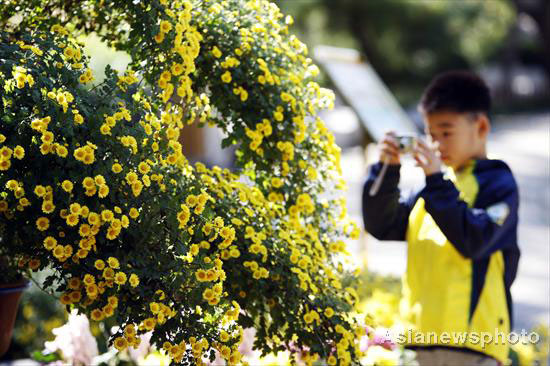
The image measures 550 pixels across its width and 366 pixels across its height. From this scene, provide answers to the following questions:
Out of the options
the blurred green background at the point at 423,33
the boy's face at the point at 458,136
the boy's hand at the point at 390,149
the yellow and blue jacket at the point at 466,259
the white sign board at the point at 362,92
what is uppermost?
the blurred green background at the point at 423,33

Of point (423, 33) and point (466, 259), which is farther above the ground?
point (423, 33)

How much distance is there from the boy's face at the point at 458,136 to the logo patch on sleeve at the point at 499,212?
0.26 m

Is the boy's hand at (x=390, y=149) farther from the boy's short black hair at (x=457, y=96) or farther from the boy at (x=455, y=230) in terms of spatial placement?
the boy's short black hair at (x=457, y=96)

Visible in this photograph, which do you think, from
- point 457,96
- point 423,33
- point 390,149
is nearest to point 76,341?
point 390,149

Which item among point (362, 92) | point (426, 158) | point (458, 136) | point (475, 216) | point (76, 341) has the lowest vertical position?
point (76, 341)

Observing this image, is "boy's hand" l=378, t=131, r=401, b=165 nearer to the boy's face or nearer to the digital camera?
the digital camera

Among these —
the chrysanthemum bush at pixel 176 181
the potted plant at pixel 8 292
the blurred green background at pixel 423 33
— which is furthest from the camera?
the blurred green background at pixel 423 33

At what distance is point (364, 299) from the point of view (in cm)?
486

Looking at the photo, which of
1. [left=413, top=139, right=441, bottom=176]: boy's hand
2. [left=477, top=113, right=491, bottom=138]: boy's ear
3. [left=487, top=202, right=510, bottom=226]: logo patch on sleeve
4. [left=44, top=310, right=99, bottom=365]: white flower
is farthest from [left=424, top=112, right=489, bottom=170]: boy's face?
[left=44, top=310, right=99, bottom=365]: white flower

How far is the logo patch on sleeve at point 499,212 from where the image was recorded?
256 cm

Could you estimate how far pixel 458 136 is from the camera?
281cm

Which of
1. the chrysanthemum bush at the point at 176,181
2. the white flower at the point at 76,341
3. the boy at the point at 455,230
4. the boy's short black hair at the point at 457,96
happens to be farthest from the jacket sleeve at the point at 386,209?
the white flower at the point at 76,341

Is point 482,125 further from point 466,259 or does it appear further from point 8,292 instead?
point 8,292

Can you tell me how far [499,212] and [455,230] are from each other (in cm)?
16
